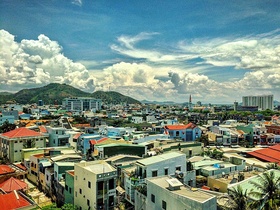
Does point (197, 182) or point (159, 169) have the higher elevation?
point (159, 169)

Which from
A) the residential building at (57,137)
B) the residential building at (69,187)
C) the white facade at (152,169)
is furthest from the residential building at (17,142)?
the white facade at (152,169)

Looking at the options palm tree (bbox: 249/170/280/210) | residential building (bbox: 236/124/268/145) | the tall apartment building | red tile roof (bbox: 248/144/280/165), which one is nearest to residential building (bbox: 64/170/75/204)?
palm tree (bbox: 249/170/280/210)

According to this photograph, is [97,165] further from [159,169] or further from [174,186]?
[174,186]

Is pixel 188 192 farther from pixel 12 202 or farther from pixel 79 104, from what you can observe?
pixel 79 104

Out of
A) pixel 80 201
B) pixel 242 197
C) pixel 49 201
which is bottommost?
pixel 49 201

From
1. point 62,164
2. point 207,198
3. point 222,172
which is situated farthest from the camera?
point 62,164

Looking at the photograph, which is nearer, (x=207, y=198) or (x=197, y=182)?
(x=207, y=198)

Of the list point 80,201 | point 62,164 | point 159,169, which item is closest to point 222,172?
point 159,169

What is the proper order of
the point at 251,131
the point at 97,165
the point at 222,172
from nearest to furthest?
1. the point at 97,165
2. the point at 222,172
3. the point at 251,131
